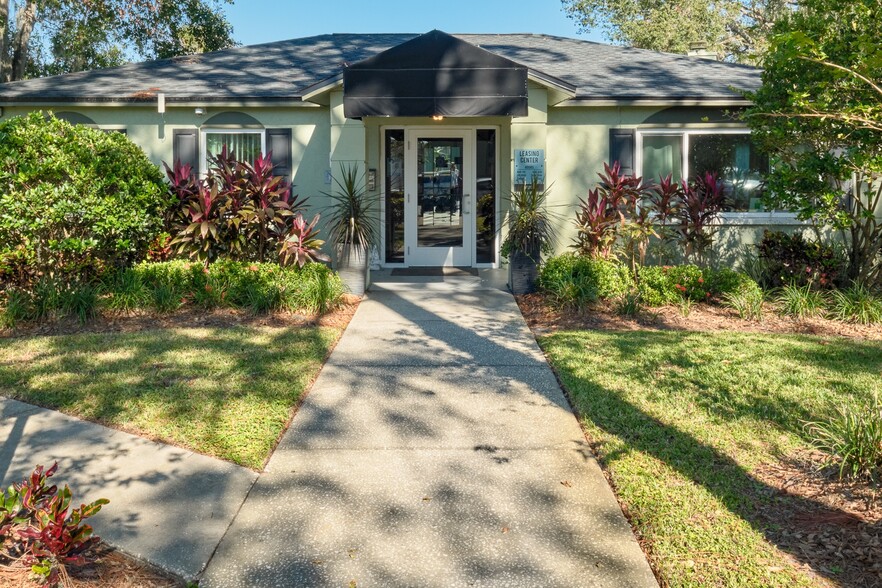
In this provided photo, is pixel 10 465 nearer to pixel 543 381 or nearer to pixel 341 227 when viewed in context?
pixel 543 381

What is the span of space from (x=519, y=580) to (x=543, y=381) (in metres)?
3.18

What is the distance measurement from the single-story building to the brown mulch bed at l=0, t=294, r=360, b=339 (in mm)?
3024

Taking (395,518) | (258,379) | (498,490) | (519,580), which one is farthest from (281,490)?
(258,379)

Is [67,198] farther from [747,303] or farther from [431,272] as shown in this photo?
[747,303]

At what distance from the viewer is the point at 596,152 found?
12375 millimetres

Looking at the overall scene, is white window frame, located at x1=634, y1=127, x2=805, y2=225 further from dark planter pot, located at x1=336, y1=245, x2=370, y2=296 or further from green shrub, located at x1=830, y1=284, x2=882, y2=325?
dark planter pot, located at x1=336, y1=245, x2=370, y2=296

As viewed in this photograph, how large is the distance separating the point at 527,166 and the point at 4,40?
1932cm

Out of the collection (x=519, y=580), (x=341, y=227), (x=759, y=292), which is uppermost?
(x=341, y=227)

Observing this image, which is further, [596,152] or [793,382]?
[596,152]

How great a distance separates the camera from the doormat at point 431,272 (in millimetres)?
12491

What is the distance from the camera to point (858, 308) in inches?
355

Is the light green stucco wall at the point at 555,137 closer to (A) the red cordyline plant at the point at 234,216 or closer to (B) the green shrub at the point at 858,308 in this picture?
(A) the red cordyline plant at the point at 234,216

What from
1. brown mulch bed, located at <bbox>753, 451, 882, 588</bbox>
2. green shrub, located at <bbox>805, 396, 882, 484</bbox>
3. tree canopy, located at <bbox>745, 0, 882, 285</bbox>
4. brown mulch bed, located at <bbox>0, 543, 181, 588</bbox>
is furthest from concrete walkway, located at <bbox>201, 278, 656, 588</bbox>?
tree canopy, located at <bbox>745, 0, 882, 285</bbox>

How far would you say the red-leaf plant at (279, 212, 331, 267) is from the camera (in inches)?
380
